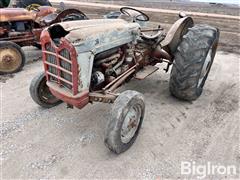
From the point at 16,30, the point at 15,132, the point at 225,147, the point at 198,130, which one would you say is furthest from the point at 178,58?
the point at 16,30

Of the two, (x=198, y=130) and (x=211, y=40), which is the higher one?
(x=211, y=40)

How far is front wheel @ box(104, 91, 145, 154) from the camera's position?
3.19 meters

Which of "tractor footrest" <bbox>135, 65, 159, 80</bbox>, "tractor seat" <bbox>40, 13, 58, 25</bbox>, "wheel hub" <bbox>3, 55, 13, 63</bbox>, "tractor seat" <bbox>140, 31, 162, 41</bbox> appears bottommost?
"wheel hub" <bbox>3, 55, 13, 63</bbox>

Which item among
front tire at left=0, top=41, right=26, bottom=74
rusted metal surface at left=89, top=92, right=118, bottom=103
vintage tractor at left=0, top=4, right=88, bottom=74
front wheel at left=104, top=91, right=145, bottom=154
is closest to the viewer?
front wheel at left=104, top=91, right=145, bottom=154

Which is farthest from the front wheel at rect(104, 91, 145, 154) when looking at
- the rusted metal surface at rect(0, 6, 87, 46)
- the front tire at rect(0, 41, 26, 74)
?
the rusted metal surface at rect(0, 6, 87, 46)

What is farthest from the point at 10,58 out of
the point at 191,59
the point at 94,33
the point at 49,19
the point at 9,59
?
the point at 191,59

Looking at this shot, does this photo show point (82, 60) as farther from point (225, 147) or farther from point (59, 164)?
point (225, 147)

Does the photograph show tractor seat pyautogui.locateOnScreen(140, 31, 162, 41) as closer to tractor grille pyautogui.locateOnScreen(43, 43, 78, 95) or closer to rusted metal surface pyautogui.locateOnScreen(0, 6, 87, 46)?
tractor grille pyautogui.locateOnScreen(43, 43, 78, 95)

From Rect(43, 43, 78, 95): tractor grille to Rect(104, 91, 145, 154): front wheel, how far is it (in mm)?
584

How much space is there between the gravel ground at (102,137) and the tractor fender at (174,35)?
32.2 inches

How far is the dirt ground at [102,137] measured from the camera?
3.28 m

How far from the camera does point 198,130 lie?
13.4 feet

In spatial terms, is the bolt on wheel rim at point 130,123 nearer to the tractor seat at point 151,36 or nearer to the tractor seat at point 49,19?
the tractor seat at point 151,36

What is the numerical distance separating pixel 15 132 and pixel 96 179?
1.47 metres
